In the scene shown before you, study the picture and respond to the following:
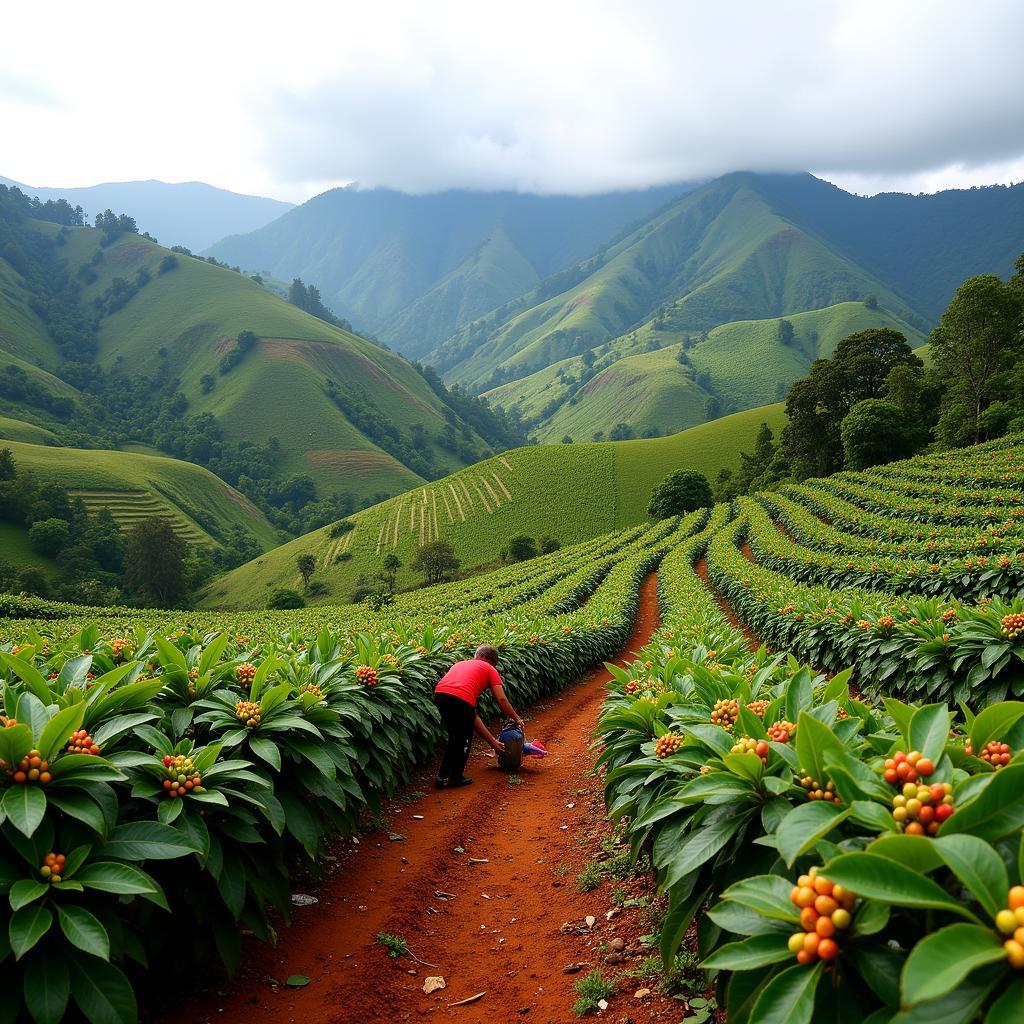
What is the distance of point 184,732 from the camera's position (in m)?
3.76

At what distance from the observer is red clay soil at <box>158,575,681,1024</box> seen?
11.1 ft

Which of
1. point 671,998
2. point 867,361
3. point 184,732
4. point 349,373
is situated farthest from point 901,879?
point 349,373

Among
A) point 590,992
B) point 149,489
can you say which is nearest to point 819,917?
point 590,992

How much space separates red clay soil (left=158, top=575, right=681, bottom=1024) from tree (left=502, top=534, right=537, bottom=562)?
182ft

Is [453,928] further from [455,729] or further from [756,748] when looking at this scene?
[756,748]

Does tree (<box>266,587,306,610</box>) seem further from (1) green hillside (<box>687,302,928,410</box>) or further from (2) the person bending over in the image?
(1) green hillside (<box>687,302,928,410</box>)

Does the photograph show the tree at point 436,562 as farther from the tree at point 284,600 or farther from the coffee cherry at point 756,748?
the coffee cherry at point 756,748

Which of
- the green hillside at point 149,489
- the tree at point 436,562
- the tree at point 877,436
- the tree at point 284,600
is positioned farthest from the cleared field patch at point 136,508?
the tree at point 877,436

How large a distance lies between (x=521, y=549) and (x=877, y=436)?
31746 millimetres

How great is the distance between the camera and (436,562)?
202 ft

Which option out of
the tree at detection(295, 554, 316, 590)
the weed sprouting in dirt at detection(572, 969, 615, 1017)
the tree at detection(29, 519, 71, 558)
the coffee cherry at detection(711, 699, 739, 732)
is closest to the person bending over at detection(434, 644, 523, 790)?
the weed sprouting in dirt at detection(572, 969, 615, 1017)

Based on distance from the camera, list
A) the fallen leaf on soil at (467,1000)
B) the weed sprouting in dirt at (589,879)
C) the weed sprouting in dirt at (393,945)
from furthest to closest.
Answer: the weed sprouting in dirt at (589,879), the weed sprouting in dirt at (393,945), the fallen leaf on soil at (467,1000)

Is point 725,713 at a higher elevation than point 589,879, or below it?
higher

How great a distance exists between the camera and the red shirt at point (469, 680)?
6.62m
